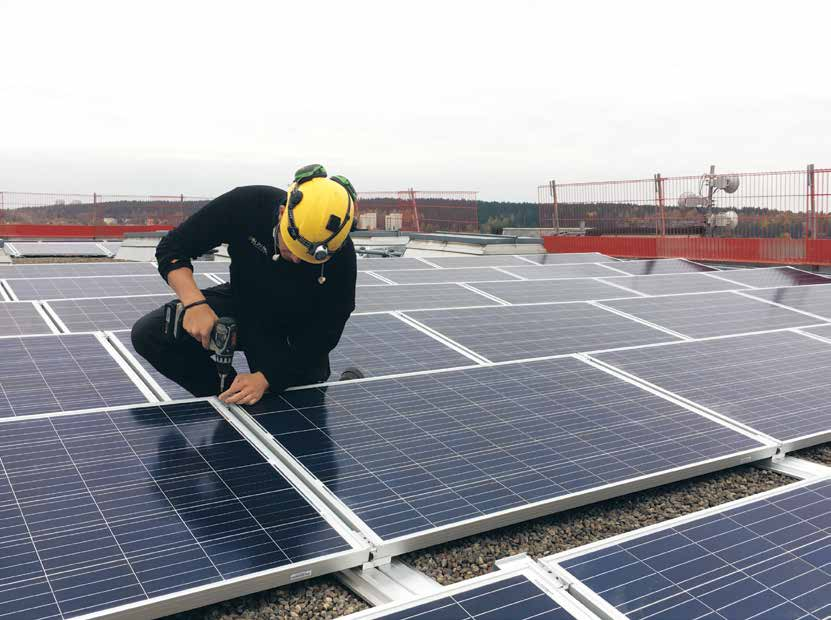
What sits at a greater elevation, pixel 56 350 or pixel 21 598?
pixel 56 350

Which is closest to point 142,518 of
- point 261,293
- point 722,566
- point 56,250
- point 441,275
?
point 261,293

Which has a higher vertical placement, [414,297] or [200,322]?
[200,322]

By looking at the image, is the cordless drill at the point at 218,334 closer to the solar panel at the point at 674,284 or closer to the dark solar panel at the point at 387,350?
the dark solar panel at the point at 387,350

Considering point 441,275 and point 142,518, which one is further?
point 441,275

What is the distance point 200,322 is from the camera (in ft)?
15.6

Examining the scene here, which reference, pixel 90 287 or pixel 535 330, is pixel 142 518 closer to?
pixel 535 330

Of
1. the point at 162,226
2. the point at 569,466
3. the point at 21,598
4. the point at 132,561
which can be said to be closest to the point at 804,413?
the point at 569,466

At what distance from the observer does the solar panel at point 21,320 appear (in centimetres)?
725

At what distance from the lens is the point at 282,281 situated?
16.2 feet

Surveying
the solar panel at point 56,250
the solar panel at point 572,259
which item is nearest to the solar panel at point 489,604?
the solar panel at point 572,259

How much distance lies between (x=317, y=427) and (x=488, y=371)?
165 centimetres

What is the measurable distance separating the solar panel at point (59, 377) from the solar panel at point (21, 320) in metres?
1.61

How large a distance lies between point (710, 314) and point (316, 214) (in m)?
6.48

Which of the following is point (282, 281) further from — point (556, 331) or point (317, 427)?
point (556, 331)
